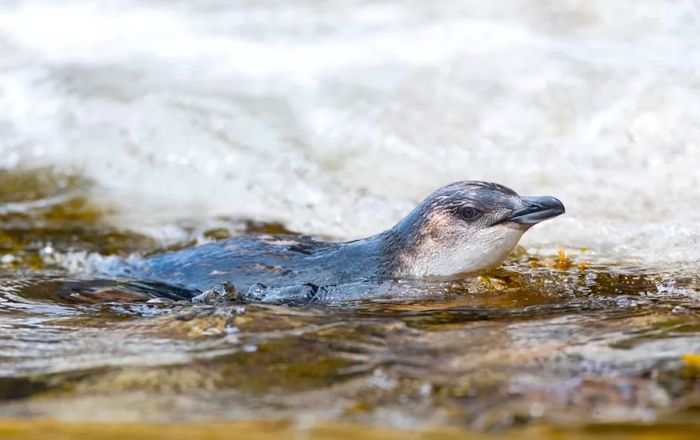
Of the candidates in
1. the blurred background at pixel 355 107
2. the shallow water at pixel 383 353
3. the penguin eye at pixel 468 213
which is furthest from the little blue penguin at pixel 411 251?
the blurred background at pixel 355 107

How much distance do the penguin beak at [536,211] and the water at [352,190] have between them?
14.8 inches

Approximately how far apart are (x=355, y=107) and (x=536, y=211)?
6132mm

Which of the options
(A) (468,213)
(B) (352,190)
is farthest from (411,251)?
(B) (352,190)

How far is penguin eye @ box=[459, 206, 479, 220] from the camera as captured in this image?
6129 millimetres

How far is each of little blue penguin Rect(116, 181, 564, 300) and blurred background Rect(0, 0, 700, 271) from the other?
138 cm

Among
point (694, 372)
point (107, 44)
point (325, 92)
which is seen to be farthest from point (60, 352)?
point (107, 44)

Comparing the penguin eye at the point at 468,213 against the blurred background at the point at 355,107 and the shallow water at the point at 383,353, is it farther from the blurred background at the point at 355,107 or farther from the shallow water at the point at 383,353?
the blurred background at the point at 355,107

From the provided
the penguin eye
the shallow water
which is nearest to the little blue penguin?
the penguin eye

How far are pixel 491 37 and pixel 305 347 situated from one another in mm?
9051

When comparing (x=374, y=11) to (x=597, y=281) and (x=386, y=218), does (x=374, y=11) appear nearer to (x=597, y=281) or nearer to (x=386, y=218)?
(x=386, y=218)

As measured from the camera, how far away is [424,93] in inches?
476

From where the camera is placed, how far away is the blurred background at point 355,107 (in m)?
9.48

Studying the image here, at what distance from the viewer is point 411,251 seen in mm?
6348

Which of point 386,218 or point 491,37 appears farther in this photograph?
point 491,37
